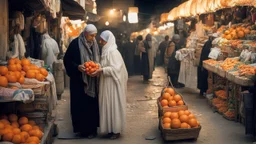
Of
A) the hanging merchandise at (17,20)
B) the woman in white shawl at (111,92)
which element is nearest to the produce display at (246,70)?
the woman in white shawl at (111,92)

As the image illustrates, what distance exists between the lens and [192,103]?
1096 cm

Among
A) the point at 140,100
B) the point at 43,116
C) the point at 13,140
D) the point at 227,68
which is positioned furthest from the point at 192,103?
the point at 13,140

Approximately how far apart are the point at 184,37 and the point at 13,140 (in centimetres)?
1430

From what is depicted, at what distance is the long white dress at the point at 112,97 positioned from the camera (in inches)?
275

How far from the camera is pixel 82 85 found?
705cm

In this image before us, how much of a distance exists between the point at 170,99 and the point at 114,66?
1.30 m

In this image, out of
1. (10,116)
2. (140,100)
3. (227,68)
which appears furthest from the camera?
(140,100)

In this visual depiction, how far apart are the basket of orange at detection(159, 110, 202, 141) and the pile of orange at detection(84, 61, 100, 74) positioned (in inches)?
57.5

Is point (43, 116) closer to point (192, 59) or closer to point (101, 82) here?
point (101, 82)

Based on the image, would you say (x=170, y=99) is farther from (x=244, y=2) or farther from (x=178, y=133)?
(x=244, y=2)

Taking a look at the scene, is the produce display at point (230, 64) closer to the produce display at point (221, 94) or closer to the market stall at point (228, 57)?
the market stall at point (228, 57)

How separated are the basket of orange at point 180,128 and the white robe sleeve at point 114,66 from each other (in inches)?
44.7

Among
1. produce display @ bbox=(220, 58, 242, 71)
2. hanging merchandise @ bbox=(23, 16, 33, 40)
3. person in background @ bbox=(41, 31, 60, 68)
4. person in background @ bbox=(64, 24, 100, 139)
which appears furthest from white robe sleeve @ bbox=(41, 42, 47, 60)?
produce display @ bbox=(220, 58, 242, 71)

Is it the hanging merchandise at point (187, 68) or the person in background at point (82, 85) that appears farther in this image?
the hanging merchandise at point (187, 68)
